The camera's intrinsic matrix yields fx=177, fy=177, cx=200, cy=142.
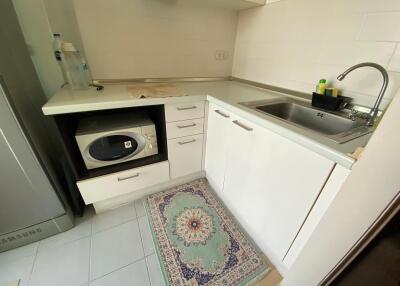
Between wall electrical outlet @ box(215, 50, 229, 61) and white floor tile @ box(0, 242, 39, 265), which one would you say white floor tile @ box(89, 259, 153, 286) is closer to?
white floor tile @ box(0, 242, 39, 265)

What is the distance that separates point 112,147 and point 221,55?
4.43ft

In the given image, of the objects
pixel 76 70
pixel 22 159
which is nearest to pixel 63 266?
pixel 22 159

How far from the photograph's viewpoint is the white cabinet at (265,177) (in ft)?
2.46

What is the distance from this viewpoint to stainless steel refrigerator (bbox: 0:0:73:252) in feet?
2.84

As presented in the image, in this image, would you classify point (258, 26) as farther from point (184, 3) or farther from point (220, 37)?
point (184, 3)

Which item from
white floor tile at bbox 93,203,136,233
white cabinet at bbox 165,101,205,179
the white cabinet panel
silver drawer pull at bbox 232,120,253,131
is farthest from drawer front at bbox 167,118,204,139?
the white cabinet panel

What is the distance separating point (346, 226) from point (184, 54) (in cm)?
163

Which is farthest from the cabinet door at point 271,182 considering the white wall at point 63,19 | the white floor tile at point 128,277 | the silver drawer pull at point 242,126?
the white wall at point 63,19

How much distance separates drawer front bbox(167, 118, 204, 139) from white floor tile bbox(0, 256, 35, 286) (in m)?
1.14

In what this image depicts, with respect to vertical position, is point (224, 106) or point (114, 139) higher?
point (224, 106)

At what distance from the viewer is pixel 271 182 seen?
Answer: 3.00 ft

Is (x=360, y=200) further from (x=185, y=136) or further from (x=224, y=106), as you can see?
(x=185, y=136)

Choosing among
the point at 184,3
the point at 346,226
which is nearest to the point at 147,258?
the point at 346,226

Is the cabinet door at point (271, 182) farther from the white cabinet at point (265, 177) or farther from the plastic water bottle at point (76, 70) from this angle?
the plastic water bottle at point (76, 70)
